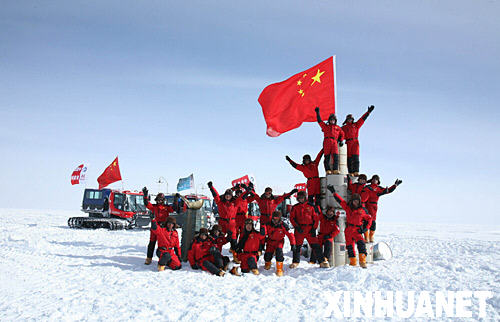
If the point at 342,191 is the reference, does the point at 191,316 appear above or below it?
below

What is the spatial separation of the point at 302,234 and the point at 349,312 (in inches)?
133

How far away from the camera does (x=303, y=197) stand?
7.95 metres

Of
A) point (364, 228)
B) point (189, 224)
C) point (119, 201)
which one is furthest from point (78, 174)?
point (364, 228)

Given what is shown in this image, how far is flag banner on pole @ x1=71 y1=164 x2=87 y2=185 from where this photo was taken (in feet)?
75.0

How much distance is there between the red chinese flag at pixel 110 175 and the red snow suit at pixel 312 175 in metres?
14.9

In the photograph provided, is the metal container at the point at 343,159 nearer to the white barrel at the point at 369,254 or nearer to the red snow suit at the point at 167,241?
the white barrel at the point at 369,254

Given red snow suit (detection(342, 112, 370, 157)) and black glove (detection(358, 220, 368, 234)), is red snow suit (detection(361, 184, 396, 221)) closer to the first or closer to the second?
red snow suit (detection(342, 112, 370, 157))

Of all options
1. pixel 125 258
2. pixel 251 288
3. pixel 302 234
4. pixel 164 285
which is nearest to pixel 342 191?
pixel 302 234

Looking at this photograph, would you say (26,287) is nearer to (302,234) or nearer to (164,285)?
(164,285)

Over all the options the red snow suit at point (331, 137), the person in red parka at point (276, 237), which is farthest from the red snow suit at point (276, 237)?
the red snow suit at point (331, 137)

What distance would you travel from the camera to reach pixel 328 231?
8.02m

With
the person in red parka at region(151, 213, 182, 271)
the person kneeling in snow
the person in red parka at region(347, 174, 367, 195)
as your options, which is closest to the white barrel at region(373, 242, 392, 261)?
the person in red parka at region(347, 174, 367, 195)

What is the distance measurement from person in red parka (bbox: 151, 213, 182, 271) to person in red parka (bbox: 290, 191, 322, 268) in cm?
275

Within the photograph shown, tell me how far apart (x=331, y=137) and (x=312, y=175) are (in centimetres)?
114
